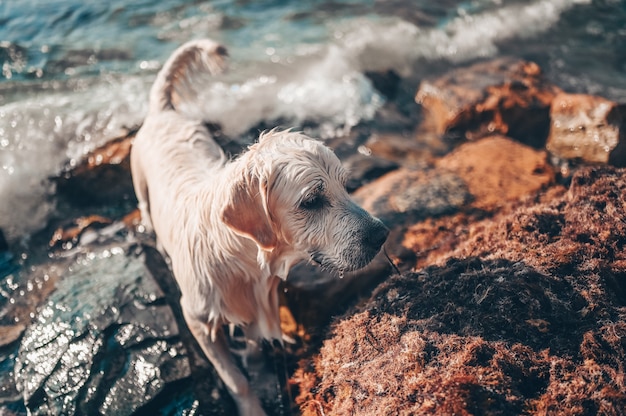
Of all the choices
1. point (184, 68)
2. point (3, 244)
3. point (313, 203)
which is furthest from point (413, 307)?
point (3, 244)

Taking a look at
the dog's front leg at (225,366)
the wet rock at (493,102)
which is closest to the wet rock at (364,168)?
the wet rock at (493,102)

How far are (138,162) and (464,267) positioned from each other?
3.85m

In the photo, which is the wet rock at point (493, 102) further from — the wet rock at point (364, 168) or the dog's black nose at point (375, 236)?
the dog's black nose at point (375, 236)

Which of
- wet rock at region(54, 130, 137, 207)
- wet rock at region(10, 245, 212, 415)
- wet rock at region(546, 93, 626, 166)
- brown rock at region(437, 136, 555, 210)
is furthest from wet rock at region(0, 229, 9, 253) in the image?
wet rock at region(546, 93, 626, 166)

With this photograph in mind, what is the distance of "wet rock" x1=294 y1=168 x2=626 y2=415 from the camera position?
3156 mm

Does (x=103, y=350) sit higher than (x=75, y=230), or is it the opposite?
(x=103, y=350)

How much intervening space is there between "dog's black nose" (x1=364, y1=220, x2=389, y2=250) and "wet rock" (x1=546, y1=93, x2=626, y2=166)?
3.74 meters

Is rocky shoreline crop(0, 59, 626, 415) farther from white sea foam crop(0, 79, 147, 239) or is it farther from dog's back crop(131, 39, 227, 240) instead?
dog's back crop(131, 39, 227, 240)

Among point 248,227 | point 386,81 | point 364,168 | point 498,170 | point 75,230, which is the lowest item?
point 75,230

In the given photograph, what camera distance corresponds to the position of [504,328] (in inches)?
141

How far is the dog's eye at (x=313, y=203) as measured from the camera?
3.92 m

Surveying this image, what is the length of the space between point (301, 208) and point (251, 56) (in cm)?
791

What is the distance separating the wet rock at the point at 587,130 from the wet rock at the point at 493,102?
1.25ft

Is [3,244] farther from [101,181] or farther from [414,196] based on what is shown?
[414,196]
